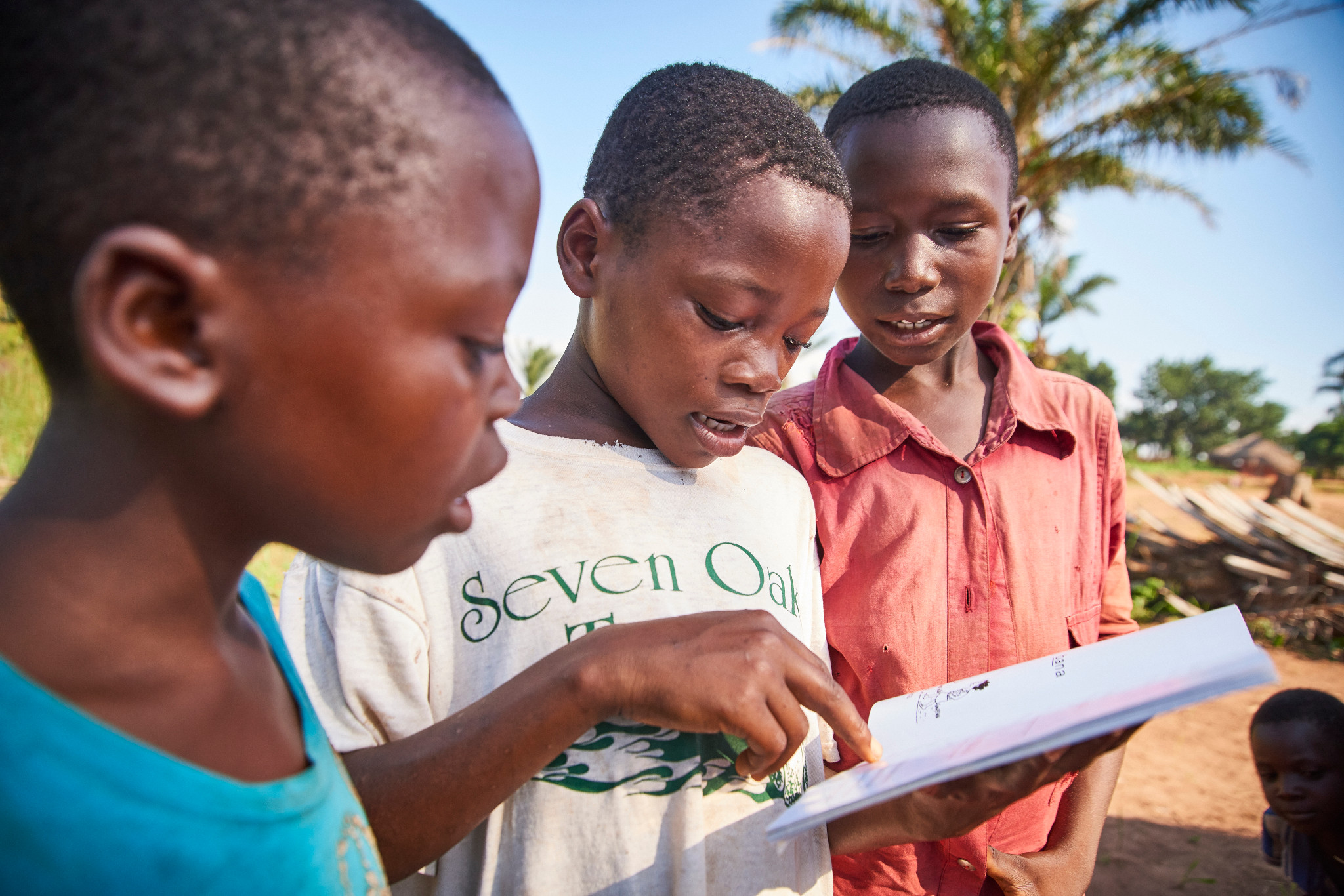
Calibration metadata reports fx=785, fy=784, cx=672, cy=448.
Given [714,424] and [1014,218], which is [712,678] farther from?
[1014,218]

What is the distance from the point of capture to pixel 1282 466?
92.6 feet

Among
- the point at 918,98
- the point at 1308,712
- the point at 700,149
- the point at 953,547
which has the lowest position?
the point at 1308,712

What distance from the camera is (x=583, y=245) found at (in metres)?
1.42

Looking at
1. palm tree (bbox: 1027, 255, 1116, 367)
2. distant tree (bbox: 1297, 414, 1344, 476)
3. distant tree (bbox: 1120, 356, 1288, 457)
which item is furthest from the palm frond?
distant tree (bbox: 1120, 356, 1288, 457)

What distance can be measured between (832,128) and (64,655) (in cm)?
186

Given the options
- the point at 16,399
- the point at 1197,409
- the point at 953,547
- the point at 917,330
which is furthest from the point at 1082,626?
the point at 1197,409

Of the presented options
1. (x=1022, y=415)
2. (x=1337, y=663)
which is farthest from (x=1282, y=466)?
(x=1022, y=415)

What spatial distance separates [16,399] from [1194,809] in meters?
14.3

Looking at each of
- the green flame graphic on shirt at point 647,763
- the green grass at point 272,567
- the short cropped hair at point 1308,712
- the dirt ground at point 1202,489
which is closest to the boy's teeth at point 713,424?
the green flame graphic on shirt at point 647,763

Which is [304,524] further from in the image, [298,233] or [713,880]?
[713,880]

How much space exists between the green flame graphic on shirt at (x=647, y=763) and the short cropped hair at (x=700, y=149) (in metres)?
0.81

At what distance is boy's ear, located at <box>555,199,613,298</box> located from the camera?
139 cm

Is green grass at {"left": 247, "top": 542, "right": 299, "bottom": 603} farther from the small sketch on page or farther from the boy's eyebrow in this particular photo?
the small sketch on page

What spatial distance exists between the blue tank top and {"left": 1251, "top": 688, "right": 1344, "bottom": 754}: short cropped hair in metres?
3.78
